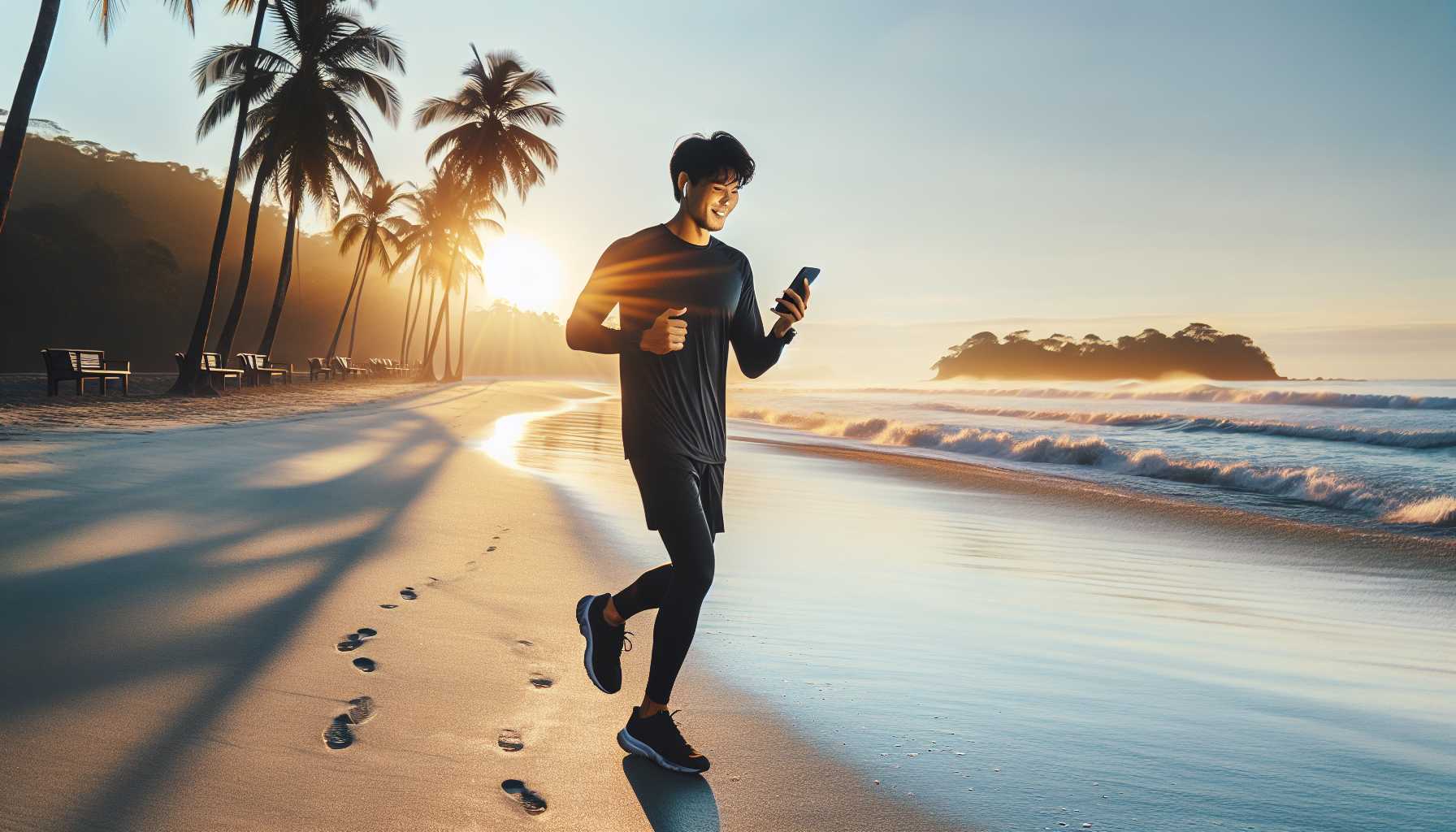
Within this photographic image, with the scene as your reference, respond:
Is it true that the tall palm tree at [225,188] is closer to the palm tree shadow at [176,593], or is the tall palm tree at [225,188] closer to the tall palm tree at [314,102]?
the tall palm tree at [314,102]

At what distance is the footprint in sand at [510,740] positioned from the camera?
2.31 m

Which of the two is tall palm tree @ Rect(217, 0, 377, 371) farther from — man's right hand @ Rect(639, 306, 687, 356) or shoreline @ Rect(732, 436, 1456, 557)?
man's right hand @ Rect(639, 306, 687, 356)

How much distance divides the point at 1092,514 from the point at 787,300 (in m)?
6.93

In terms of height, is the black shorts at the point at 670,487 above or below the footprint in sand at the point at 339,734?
above

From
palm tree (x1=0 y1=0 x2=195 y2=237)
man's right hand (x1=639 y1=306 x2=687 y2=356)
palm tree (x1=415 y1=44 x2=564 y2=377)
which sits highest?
palm tree (x1=415 y1=44 x2=564 y2=377)

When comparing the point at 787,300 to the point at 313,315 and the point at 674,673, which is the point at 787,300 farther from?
the point at 313,315

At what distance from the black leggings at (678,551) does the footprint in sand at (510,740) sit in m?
0.36

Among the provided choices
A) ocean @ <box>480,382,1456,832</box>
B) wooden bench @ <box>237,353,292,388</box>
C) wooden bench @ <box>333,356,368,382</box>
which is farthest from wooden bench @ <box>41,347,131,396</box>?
wooden bench @ <box>333,356,368,382</box>

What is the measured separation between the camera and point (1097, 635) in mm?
3955

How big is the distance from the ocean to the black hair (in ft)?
5.41

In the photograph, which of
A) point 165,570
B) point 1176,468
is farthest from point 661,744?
point 1176,468

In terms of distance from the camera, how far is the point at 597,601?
2742mm

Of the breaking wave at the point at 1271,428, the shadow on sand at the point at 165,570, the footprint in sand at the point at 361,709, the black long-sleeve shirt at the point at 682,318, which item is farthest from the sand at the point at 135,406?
the breaking wave at the point at 1271,428

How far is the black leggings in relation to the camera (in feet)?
7.84
